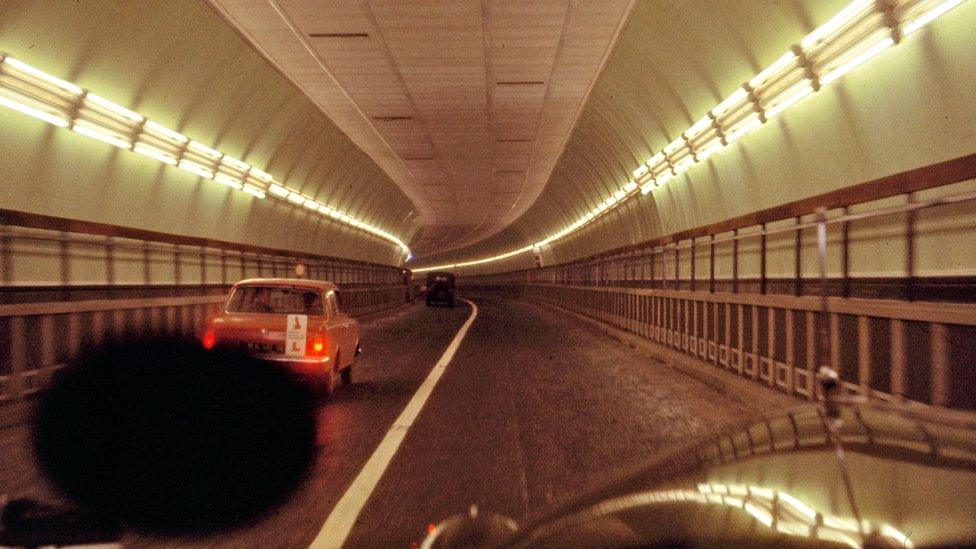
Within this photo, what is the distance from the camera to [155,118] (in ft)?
44.6

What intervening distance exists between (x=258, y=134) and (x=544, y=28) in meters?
7.62

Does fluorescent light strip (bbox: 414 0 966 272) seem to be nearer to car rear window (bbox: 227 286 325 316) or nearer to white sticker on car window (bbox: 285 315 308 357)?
car rear window (bbox: 227 286 325 316)

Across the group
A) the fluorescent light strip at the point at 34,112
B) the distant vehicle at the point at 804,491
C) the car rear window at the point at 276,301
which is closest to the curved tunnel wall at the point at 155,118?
the fluorescent light strip at the point at 34,112

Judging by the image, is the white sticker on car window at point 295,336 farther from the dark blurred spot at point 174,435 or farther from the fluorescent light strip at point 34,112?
the fluorescent light strip at point 34,112

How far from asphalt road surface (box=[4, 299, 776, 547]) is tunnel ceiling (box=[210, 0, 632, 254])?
6.49m

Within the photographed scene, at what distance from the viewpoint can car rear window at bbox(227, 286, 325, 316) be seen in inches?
389

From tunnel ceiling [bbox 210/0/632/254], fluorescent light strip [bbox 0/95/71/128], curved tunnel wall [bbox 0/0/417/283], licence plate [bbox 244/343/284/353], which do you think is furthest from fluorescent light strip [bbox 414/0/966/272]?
fluorescent light strip [bbox 0/95/71/128]

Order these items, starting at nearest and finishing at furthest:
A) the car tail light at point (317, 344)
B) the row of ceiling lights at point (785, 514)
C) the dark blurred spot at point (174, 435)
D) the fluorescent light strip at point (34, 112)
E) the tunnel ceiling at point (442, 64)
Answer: the row of ceiling lights at point (785, 514) → the dark blurred spot at point (174, 435) → the car tail light at point (317, 344) → the fluorescent light strip at point (34, 112) → the tunnel ceiling at point (442, 64)

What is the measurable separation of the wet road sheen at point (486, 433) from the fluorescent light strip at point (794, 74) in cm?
415

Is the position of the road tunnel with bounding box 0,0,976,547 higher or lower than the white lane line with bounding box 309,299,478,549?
higher

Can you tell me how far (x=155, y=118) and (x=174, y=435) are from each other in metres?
8.18

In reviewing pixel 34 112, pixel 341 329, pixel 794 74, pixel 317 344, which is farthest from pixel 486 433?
pixel 34 112

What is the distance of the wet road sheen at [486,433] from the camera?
480 cm

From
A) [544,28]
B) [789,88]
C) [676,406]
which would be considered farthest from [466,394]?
[544,28]
